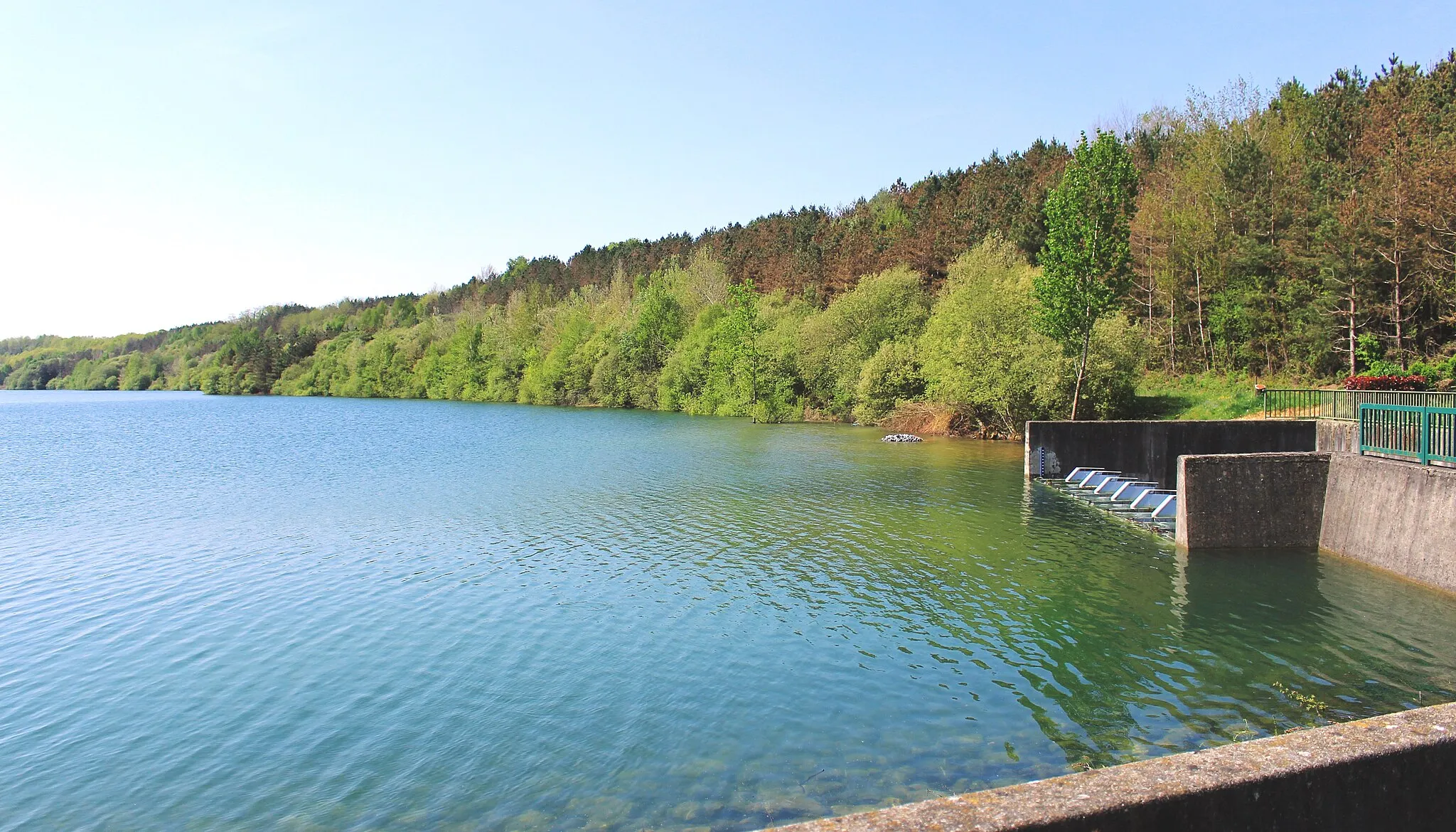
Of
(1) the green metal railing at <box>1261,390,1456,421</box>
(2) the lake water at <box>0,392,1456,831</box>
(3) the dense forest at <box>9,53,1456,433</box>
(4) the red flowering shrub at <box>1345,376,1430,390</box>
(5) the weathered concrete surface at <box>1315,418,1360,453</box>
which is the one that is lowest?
(2) the lake water at <box>0,392,1456,831</box>

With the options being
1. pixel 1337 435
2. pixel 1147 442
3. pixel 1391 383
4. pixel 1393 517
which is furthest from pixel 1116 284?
pixel 1393 517

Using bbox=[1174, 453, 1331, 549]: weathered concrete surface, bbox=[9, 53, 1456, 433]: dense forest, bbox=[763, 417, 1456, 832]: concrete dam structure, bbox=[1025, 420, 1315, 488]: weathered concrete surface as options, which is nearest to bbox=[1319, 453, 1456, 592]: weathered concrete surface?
bbox=[763, 417, 1456, 832]: concrete dam structure

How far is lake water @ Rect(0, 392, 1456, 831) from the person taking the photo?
8516 millimetres

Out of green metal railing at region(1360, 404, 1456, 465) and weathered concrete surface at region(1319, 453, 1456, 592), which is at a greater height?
green metal railing at region(1360, 404, 1456, 465)

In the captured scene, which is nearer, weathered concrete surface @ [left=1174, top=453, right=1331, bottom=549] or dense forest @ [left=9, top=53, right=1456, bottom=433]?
weathered concrete surface @ [left=1174, top=453, right=1331, bottom=549]

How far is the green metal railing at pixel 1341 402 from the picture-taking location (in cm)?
2186

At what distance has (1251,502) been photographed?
60.6 feet

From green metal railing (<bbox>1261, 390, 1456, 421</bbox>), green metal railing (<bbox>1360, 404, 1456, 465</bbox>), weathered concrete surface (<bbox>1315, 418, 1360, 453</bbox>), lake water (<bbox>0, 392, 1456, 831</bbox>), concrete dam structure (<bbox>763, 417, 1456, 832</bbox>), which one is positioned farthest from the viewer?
green metal railing (<bbox>1261, 390, 1456, 421</bbox>)

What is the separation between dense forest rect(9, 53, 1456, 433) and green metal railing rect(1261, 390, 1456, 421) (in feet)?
17.1

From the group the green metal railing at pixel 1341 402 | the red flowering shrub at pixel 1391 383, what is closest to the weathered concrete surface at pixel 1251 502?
the green metal railing at pixel 1341 402

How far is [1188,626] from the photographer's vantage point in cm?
1345

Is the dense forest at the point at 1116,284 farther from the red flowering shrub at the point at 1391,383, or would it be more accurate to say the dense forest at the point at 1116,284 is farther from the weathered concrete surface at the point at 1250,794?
the weathered concrete surface at the point at 1250,794

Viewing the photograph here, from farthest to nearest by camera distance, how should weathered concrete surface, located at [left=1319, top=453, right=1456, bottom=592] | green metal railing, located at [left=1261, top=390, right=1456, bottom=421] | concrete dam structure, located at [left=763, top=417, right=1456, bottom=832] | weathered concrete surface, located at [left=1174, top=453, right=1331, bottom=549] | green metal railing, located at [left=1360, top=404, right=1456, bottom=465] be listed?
green metal railing, located at [left=1261, top=390, right=1456, bottom=421], weathered concrete surface, located at [left=1174, top=453, right=1331, bottom=549], green metal railing, located at [left=1360, top=404, right=1456, bottom=465], weathered concrete surface, located at [left=1319, top=453, right=1456, bottom=592], concrete dam structure, located at [left=763, top=417, right=1456, bottom=832]

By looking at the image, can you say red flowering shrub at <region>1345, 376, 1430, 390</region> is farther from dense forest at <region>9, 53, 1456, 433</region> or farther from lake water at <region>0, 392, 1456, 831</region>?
→ lake water at <region>0, 392, 1456, 831</region>
